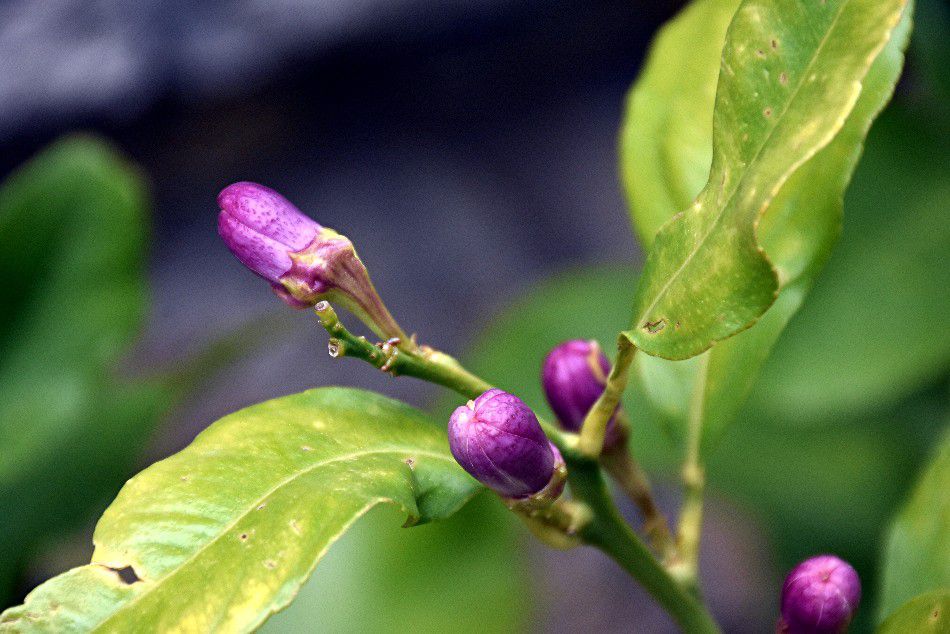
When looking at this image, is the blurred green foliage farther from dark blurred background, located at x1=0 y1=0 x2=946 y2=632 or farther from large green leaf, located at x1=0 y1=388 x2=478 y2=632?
dark blurred background, located at x1=0 y1=0 x2=946 y2=632

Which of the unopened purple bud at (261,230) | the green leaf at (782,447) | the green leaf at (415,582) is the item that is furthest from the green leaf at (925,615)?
the green leaf at (782,447)

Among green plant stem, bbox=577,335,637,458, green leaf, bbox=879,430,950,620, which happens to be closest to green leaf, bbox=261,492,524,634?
green leaf, bbox=879,430,950,620

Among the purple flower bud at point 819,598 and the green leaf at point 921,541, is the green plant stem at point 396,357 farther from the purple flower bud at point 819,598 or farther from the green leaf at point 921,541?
the green leaf at point 921,541

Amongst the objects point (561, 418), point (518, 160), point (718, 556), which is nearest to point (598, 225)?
point (518, 160)

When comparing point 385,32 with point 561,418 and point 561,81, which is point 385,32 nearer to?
point 561,81

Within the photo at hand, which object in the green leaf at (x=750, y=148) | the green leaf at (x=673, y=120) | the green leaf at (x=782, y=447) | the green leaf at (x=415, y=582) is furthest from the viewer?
the green leaf at (x=782, y=447)

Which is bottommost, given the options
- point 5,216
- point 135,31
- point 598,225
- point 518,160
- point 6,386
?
point 598,225
